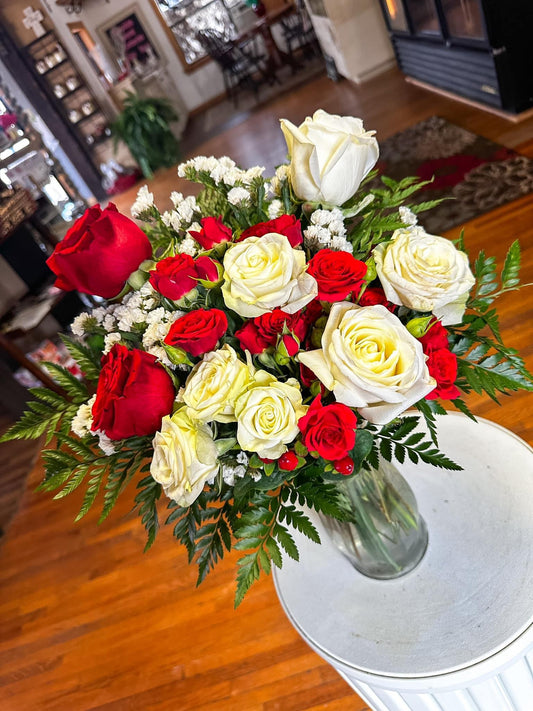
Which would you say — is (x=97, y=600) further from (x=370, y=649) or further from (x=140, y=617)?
(x=370, y=649)

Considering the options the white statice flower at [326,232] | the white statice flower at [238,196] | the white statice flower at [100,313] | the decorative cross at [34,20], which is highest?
the decorative cross at [34,20]

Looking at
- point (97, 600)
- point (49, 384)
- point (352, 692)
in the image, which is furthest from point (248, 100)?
point (352, 692)

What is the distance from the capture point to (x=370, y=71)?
18.8 feet

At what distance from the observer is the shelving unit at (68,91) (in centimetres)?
785

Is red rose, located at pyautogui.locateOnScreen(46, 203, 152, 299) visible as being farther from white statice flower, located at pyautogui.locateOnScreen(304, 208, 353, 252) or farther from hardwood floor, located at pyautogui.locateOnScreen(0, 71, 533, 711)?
hardwood floor, located at pyautogui.locateOnScreen(0, 71, 533, 711)

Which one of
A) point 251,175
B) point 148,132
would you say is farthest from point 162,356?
point 148,132

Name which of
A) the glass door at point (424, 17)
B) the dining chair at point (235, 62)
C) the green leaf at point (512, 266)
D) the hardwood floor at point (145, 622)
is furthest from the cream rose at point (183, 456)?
the dining chair at point (235, 62)

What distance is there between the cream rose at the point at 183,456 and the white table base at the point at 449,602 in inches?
21.2

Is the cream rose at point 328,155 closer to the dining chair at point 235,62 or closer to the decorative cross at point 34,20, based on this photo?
the dining chair at point 235,62

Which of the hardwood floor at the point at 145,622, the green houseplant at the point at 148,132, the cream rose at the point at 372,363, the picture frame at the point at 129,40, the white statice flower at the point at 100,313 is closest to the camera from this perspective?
the cream rose at the point at 372,363

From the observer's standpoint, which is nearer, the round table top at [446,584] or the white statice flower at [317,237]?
the white statice flower at [317,237]

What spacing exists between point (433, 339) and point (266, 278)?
209mm

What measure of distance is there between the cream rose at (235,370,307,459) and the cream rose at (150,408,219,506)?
0.15ft

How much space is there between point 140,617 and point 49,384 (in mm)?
1701
